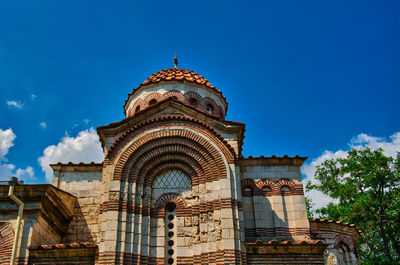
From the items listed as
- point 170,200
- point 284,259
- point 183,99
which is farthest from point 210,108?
point 284,259

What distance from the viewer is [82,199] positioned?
13.5m

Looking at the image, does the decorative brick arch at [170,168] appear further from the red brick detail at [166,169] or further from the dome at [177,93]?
the dome at [177,93]

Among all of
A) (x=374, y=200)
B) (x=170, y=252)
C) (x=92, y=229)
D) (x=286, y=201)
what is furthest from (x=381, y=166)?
(x=92, y=229)

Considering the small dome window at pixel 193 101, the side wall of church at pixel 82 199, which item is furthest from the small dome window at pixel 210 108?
the side wall of church at pixel 82 199

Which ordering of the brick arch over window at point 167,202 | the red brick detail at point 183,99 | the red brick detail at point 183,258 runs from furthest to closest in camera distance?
the red brick detail at point 183,99
the brick arch over window at point 167,202
the red brick detail at point 183,258

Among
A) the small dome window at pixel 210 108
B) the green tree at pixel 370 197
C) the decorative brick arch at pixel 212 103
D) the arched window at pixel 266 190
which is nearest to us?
the arched window at pixel 266 190

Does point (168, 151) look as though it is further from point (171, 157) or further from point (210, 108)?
point (210, 108)

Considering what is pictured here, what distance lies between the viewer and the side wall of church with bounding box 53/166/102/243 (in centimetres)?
1285

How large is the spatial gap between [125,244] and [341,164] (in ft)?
63.6

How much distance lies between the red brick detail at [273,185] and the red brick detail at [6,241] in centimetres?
804

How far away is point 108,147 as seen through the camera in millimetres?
12586

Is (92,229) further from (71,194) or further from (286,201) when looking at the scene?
(286,201)

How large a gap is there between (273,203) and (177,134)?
4.35 m

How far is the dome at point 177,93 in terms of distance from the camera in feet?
56.6
